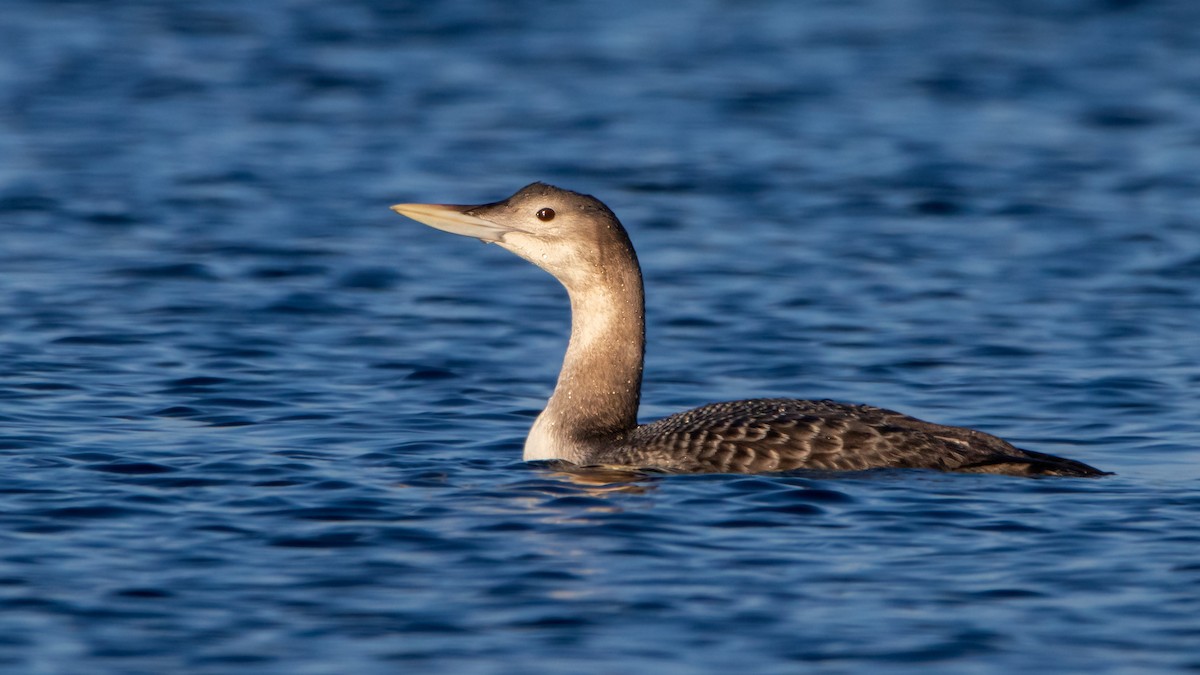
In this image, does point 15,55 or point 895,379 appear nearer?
point 895,379

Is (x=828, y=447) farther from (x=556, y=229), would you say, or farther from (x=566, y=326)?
(x=566, y=326)

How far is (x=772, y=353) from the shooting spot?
33.9 feet

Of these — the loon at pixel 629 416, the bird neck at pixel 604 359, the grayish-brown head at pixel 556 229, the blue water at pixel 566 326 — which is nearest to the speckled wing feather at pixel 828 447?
the loon at pixel 629 416

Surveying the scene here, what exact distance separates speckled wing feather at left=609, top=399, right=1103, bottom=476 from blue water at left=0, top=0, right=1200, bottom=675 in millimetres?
104

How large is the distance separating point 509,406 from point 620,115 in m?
7.94

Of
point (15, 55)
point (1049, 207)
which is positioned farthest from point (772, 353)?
point (15, 55)

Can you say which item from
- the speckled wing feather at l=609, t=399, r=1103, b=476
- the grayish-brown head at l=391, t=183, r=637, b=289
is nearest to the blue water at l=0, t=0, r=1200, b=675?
the speckled wing feather at l=609, t=399, r=1103, b=476

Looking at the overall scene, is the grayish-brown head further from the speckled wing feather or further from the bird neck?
the speckled wing feather

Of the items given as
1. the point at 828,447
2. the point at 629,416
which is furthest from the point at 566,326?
the point at 828,447

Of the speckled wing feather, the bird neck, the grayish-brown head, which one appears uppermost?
the grayish-brown head

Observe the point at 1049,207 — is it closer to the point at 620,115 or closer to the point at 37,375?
the point at 620,115

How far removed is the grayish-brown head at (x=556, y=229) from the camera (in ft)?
26.3

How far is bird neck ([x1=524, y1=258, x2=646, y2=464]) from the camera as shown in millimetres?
8039

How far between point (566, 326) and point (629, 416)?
2.94 m
